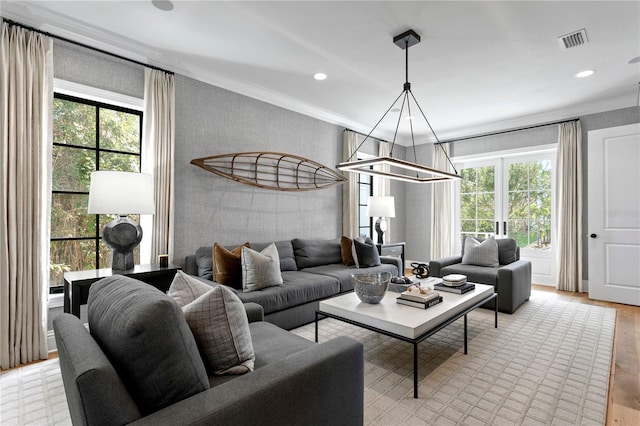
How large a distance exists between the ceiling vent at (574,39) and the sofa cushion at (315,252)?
10.6 ft

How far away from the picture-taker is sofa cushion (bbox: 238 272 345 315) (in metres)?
2.87

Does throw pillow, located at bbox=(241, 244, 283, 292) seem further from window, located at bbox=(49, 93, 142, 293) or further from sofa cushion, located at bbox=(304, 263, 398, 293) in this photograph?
window, located at bbox=(49, 93, 142, 293)

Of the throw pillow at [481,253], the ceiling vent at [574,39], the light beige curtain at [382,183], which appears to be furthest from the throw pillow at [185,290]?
the light beige curtain at [382,183]

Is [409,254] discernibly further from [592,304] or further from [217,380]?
[217,380]

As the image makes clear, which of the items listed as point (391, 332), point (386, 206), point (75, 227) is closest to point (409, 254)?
point (386, 206)

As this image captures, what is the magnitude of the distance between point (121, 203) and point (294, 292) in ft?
5.40

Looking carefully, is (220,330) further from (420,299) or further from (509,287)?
(509,287)

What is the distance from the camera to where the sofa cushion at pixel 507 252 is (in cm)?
429

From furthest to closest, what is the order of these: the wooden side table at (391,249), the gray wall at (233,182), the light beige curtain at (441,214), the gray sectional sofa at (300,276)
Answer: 1. the light beige curtain at (441,214)
2. the wooden side table at (391,249)
3. the gray wall at (233,182)
4. the gray sectional sofa at (300,276)

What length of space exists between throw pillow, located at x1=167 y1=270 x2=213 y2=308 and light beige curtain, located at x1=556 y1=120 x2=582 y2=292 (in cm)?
532

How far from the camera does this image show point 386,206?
5211mm

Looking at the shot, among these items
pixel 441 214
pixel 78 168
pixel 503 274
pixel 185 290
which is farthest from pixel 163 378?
pixel 441 214

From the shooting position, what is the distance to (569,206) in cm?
485

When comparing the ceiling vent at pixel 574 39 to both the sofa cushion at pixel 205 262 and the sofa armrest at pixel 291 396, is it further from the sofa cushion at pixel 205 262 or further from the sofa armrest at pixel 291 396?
the sofa cushion at pixel 205 262
